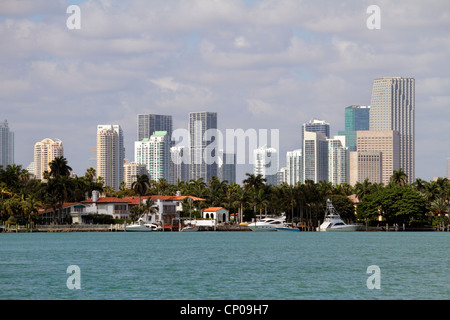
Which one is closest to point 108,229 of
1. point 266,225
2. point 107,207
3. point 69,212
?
point 107,207

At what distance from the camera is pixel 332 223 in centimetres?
16638

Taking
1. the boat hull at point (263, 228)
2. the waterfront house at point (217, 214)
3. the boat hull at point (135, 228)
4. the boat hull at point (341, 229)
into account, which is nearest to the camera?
the boat hull at point (341, 229)

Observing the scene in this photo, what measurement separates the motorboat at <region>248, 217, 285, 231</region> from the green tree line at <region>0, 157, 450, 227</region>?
8.33 feet

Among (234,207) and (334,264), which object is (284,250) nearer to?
(334,264)

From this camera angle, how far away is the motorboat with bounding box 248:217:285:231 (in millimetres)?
173788

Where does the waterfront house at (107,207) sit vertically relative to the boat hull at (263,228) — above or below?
above

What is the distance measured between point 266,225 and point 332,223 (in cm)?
1684

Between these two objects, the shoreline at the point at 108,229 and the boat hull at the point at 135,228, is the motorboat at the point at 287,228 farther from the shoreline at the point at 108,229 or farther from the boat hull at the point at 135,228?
the boat hull at the point at 135,228

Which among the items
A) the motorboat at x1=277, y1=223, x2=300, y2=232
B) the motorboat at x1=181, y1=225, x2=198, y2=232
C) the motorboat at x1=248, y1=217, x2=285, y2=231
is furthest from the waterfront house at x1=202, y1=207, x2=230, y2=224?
the motorboat at x1=277, y1=223, x2=300, y2=232

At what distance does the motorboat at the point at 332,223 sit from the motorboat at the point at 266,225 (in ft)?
35.8

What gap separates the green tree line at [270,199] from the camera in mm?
159625

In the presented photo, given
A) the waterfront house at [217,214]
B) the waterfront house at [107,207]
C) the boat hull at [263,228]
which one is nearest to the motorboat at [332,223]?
the boat hull at [263,228]

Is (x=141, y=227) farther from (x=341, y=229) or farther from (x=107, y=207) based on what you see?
(x=341, y=229)

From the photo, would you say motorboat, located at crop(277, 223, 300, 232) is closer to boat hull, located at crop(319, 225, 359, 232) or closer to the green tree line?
the green tree line
